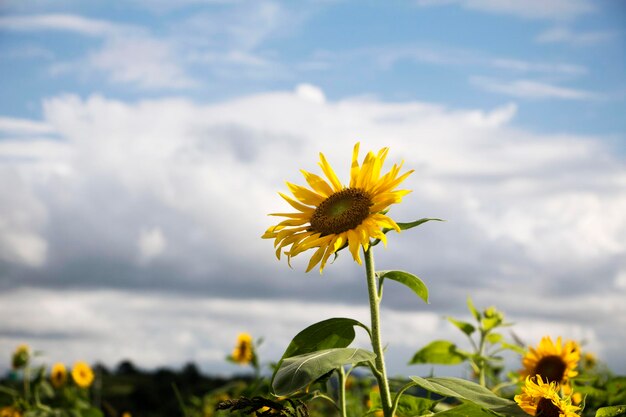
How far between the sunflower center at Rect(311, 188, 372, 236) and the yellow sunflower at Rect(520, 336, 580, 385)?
1606 mm

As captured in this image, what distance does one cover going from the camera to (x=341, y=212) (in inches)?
91.5


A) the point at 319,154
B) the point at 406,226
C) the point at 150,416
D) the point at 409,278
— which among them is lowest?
the point at 150,416

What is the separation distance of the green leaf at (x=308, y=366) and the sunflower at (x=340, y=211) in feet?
1.25

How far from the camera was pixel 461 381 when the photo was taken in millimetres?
1983

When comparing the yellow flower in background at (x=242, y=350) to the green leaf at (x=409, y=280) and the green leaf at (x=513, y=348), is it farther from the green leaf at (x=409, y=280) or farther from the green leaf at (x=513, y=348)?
the green leaf at (x=409, y=280)

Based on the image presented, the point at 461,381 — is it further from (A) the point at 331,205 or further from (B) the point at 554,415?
(A) the point at 331,205

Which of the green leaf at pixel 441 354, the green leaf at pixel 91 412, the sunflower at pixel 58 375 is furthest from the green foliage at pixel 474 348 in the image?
the sunflower at pixel 58 375

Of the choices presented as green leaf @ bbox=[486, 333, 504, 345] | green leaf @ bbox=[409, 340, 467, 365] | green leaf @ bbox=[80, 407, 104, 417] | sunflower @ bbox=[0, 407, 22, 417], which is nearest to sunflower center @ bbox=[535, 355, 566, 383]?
green leaf @ bbox=[486, 333, 504, 345]

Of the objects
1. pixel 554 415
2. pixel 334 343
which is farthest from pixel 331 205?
pixel 554 415

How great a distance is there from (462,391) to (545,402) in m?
0.35

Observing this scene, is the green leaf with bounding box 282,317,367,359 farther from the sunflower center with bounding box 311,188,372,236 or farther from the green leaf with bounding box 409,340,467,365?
the green leaf with bounding box 409,340,467,365

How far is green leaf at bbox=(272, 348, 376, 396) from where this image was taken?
1707mm

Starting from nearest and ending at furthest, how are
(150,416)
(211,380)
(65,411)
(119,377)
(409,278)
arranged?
(409,278), (65,411), (150,416), (211,380), (119,377)

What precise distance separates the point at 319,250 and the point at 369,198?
221 mm
